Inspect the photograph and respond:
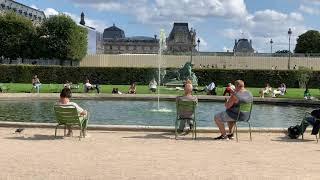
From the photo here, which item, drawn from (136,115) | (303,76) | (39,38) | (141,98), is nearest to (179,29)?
(39,38)

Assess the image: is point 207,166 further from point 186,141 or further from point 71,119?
point 71,119

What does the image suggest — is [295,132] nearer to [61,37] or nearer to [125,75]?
[125,75]

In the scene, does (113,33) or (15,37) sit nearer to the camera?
(15,37)

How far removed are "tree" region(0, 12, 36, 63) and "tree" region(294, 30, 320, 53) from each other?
182 ft

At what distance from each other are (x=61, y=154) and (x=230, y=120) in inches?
165

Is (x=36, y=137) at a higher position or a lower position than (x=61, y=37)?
lower

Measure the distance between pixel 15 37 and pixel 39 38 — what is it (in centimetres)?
252

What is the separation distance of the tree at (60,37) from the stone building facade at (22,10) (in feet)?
87.7

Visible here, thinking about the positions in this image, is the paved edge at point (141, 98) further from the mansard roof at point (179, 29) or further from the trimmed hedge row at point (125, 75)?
the mansard roof at point (179, 29)

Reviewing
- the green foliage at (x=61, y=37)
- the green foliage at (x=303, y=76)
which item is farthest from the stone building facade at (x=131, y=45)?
the green foliage at (x=303, y=76)

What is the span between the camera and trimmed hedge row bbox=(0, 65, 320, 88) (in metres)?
52.4

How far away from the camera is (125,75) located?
5325 cm

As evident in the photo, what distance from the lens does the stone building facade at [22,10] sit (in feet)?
313

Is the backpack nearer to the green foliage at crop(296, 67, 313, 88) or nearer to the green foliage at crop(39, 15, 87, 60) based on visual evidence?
the green foliage at crop(296, 67, 313, 88)
